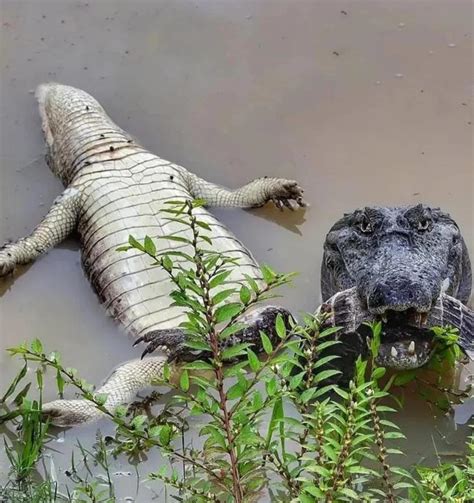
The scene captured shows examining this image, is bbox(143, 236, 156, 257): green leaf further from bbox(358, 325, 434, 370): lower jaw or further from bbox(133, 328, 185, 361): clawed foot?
bbox(133, 328, 185, 361): clawed foot

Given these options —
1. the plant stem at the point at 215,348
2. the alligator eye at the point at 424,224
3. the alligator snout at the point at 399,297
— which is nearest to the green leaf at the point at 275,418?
the plant stem at the point at 215,348

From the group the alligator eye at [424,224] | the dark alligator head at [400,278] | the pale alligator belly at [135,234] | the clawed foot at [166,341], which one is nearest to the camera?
the dark alligator head at [400,278]

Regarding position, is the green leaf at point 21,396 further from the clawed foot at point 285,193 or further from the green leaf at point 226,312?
the clawed foot at point 285,193

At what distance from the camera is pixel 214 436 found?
2865mm

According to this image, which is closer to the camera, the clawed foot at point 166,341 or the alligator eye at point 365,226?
the alligator eye at point 365,226

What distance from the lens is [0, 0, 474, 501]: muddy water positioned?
525 centimetres

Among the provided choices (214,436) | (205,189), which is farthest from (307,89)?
(214,436)

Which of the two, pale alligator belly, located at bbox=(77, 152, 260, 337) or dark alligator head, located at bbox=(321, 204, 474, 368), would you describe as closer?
dark alligator head, located at bbox=(321, 204, 474, 368)

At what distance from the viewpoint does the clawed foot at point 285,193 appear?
5.45 metres

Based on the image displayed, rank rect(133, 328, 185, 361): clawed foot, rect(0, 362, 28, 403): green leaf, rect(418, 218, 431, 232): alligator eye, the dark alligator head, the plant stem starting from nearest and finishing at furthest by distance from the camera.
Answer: the plant stem
the dark alligator head
rect(0, 362, 28, 403): green leaf
rect(418, 218, 431, 232): alligator eye
rect(133, 328, 185, 361): clawed foot

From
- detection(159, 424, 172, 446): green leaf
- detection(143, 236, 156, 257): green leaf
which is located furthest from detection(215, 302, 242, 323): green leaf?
detection(159, 424, 172, 446): green leaf

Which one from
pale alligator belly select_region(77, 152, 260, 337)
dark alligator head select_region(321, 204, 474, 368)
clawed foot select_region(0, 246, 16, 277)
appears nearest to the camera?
dark alligator head select_region(321, 204, 474, 368)

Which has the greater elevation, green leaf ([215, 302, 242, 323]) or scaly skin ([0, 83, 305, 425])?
Answer: scaly skin ([0, 83, 305, 425])

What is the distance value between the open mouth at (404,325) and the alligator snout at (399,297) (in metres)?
0.08
